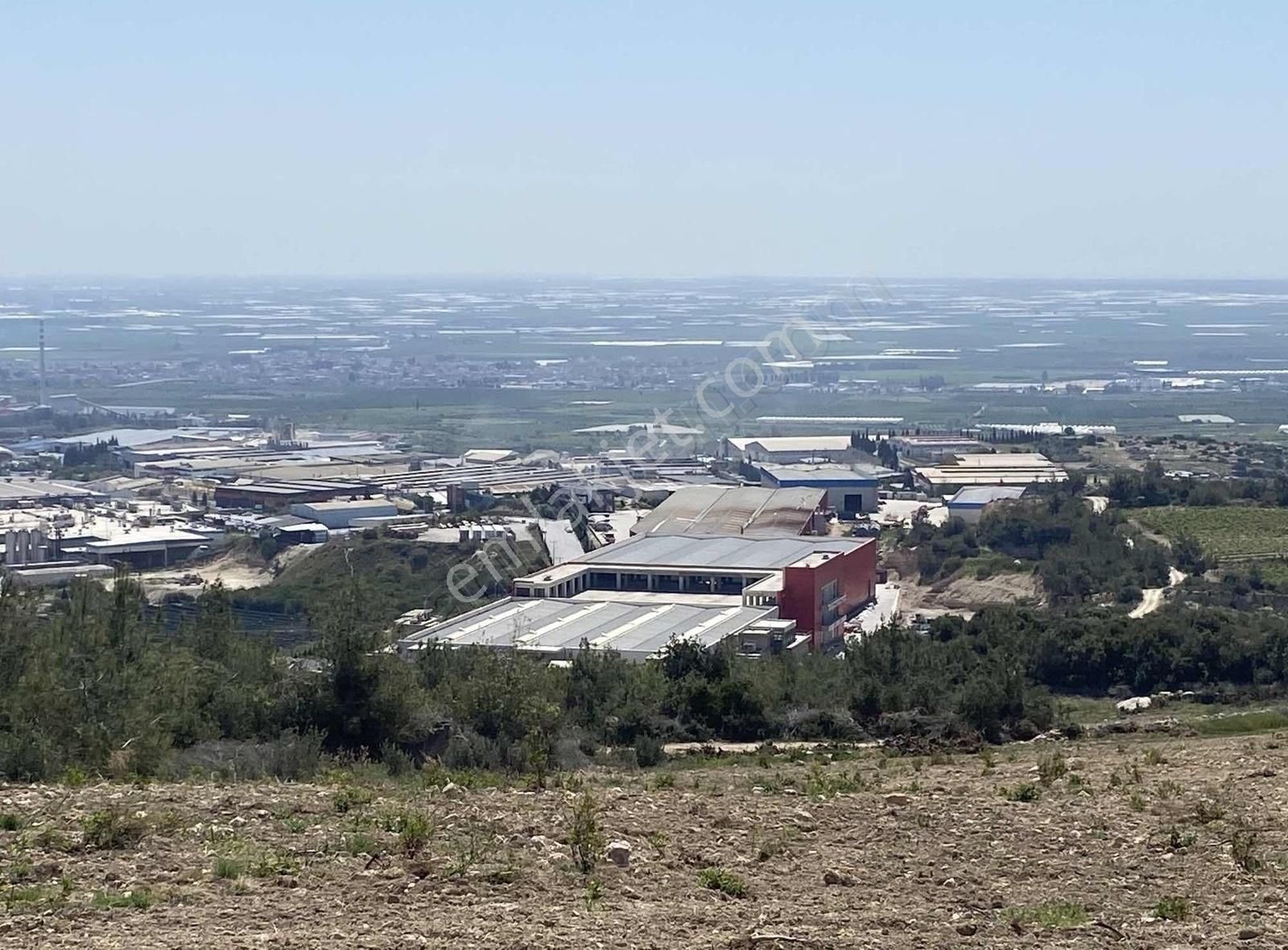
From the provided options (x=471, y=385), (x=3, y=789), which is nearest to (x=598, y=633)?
(x=3, y=789)

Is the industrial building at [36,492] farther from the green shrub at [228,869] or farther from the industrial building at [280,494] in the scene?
the green shrub at [228,869]

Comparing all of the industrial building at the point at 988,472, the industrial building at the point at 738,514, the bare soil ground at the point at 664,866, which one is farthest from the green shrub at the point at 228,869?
the industrial building at the point at 988,472

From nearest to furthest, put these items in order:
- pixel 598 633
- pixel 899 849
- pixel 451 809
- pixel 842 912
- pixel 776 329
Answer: pixel 842 912
pixel 899 849
pixel 451 809
pixel 598 633
pixel 776 329

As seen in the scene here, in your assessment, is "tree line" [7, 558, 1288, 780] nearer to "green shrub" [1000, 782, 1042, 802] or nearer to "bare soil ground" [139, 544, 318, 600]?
"green shrub" [1000, 782, 1042, 802]

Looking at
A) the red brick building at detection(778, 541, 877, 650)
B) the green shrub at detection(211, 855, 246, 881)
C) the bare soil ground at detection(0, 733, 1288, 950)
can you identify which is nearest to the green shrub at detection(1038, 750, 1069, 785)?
the bare soil ground at detection(0, 733, 1288, 950)

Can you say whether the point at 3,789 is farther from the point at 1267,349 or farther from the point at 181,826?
the point at 1267,349

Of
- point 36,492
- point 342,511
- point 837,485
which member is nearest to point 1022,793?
point 837,485
